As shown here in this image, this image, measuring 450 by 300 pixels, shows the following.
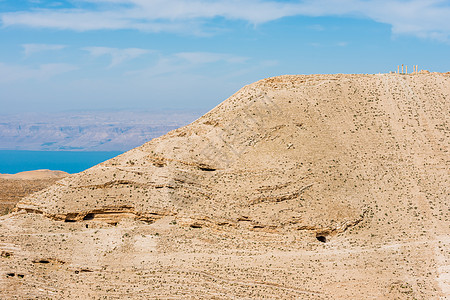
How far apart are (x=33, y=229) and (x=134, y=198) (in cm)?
709

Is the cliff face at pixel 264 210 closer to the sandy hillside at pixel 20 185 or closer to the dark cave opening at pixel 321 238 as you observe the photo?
the dark cave opening at pixel 321 238

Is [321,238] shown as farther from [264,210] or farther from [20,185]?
[20,185]

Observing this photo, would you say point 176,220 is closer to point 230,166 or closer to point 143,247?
point 143,247

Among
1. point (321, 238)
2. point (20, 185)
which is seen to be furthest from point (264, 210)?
point (20, 185)

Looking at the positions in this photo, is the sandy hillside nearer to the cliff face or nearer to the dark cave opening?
the cliff face

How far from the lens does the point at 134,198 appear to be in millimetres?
35188

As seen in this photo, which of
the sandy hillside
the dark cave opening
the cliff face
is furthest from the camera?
the sandy hillside

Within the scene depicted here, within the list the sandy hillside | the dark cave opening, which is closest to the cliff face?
the dark cave opening

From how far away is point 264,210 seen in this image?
114 feet

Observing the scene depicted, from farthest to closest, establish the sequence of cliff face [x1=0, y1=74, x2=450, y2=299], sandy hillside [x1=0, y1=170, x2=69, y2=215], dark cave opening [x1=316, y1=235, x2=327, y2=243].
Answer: sandy hillside [x1=0, y1=170, x2=69, y2=215], dark cave opening [x1=316, y1=235, x2=327, y2=243], cliff face [x1=0, y1=74, x2=450, y2=299]

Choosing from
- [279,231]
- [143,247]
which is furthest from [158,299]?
[279,231]

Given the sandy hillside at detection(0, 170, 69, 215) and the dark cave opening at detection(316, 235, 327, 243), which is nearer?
the dark cave opening at detection(316, 235, 327, 243)

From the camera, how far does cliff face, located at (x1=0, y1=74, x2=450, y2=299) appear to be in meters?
31.0

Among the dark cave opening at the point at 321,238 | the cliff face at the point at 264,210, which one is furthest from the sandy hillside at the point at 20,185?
the dark cave opening at the point at 321,238
